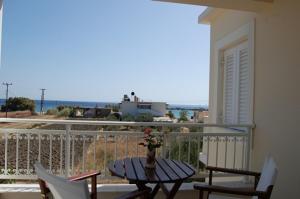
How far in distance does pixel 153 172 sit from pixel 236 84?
317 cm

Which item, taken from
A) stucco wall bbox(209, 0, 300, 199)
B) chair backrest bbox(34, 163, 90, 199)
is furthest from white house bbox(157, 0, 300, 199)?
chair backrest bbox(34, 163, 90, 199)

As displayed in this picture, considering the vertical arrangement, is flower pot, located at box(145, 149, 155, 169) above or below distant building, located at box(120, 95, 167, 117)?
below

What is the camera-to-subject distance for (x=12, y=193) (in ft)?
12.5

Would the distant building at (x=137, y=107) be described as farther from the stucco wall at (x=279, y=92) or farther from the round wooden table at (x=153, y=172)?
the round wooden table at (x=153, y=172)

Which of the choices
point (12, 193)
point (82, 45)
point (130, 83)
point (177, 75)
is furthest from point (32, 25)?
point (12, 193)

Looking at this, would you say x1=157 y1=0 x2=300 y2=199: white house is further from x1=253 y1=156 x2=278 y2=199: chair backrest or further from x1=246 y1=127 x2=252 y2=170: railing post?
x1=253 y1=156 x2=278 y2=199: chair backrest

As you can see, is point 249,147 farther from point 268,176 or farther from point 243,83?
point 268,176

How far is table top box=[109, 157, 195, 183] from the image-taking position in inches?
103

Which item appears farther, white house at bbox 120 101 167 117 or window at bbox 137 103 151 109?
window at bbox 137 103 151 109

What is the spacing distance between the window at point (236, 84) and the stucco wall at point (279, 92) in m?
0.42

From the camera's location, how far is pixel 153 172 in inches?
111

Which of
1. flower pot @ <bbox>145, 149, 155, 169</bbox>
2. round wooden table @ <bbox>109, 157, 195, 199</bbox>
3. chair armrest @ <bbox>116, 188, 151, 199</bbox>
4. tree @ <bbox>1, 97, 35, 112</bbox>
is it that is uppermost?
tree @ <bbox>1, 97, 35, 112</bbox>

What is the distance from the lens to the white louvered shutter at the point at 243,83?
199 inches

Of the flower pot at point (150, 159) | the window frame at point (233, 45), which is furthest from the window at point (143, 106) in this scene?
the flower pot at point (150, 159)
